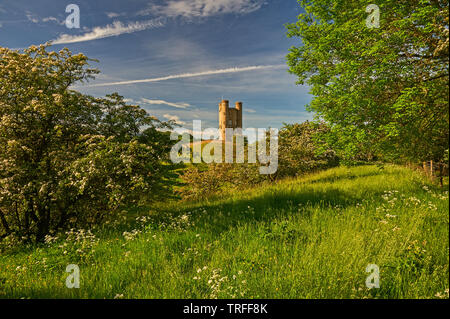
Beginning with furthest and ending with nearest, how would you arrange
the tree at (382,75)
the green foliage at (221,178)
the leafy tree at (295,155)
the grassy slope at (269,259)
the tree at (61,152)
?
the leafy tree at (295,155)
the green foliage at (221,178)
the tree at (61,152)
the tree at (382,75)
the grassy slope at (269,259)

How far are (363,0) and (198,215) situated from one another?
861 centimetres

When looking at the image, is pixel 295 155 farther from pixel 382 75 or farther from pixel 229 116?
pixel 229 116

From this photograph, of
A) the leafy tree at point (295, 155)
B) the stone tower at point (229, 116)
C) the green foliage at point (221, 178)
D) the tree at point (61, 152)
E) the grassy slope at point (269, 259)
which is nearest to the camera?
the grassy slope at point (269, 259)

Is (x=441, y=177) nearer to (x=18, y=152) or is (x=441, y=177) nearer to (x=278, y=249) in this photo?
(x=278, y=249)

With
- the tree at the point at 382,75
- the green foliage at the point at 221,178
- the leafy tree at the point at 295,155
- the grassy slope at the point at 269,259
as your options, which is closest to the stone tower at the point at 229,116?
the leafy tree at the point at 295,155

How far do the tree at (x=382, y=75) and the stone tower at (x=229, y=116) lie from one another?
164 ft

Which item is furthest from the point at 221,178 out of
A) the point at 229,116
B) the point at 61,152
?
the point at 229,116

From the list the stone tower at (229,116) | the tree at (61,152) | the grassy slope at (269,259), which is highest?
the stone tower at (229,116)

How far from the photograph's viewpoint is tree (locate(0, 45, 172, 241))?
22.5 feet

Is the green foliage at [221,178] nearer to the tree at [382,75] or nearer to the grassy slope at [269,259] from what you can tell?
the tree at [382,75]

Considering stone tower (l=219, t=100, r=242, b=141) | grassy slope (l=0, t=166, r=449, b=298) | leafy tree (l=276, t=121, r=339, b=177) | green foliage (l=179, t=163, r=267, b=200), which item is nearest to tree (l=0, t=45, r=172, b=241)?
grassy slope (l=0, t=166, r=449, b=298)

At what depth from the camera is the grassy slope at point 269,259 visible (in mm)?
3105

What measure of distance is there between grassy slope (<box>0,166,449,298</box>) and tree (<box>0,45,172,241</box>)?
5.91 ft

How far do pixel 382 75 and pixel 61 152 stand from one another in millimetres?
10811
